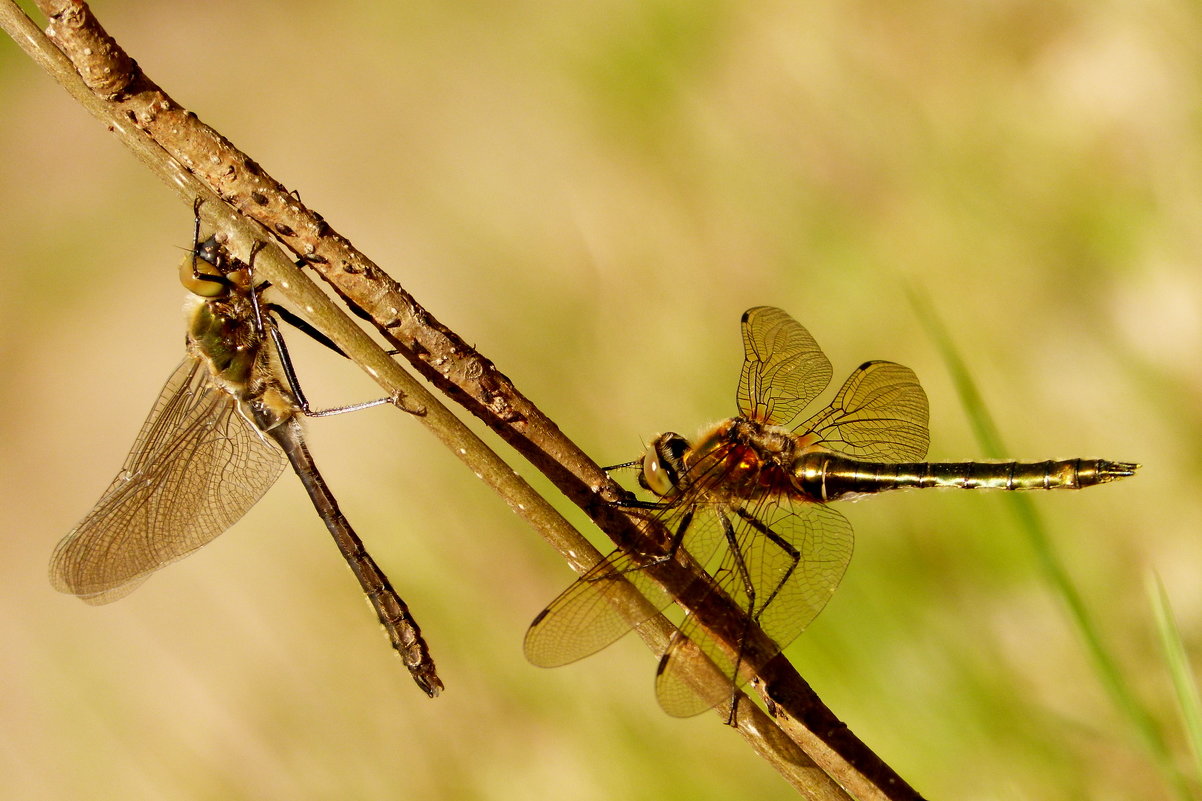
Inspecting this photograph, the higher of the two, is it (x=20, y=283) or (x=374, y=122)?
(x=374, y=122)

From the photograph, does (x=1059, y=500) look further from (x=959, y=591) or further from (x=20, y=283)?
(x=20, y=283)

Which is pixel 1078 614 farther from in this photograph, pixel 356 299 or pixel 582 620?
pixel 356 299

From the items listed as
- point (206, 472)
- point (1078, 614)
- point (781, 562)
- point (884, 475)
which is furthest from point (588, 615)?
point (206, 472)

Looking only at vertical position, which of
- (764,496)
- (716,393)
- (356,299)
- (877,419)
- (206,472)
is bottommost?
(356,299)

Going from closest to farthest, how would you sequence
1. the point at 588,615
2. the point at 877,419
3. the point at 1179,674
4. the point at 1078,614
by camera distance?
1. the point at 1179,674
2. the point at 1078,614
3. the point at 588,615
4. the point at 877,419

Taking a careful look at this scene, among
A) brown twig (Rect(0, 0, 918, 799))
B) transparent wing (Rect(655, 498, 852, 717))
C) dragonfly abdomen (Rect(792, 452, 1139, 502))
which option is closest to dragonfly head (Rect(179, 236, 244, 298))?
brown twig (Rect(0, 0, 918, 799))

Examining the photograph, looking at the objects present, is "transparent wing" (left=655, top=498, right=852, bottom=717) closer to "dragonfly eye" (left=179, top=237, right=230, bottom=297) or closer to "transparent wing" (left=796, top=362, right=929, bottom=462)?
"transparent wing" (left=796, top=362, right=929, bottom=462)

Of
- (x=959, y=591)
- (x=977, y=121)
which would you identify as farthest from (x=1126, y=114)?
(x=959, y=591)
